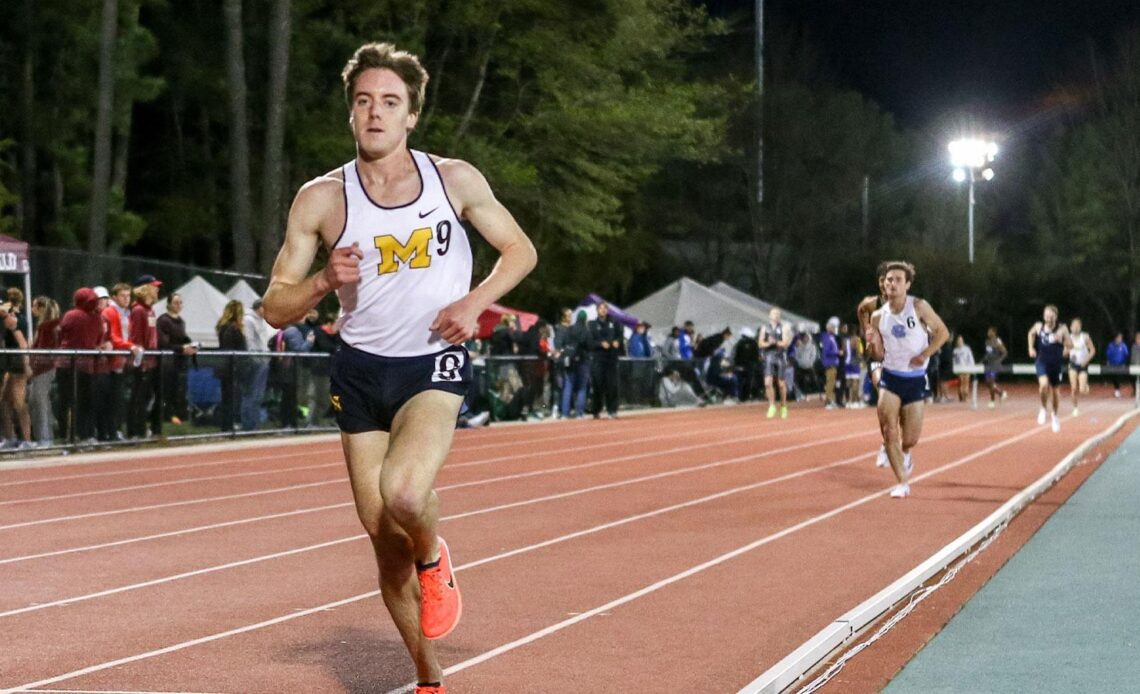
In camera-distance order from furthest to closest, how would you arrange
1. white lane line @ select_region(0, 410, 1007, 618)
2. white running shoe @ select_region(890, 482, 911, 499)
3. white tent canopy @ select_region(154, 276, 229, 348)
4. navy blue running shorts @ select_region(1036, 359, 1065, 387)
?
white tent canopy @ select_region(154, 276, 229, 348), navy blue running shorts @ select_region(1036, 359, 1065, 387), white running shoe @ select_region(890, 482, 911, 499), white lane line @ select_region(0, 410, 1007, 618)

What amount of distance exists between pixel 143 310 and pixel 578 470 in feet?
18.3

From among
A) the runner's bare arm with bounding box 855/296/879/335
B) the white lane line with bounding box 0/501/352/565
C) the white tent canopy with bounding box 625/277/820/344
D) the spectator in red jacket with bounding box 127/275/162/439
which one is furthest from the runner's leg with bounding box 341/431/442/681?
the white tent canopy with bounding box 625/277/820/344

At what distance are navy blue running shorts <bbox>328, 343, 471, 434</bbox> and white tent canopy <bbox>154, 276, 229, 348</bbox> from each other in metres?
21.9

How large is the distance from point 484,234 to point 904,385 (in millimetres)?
9362

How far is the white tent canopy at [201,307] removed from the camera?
27391 mm

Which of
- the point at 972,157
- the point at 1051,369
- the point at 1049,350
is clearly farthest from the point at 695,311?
the point at 1049,350

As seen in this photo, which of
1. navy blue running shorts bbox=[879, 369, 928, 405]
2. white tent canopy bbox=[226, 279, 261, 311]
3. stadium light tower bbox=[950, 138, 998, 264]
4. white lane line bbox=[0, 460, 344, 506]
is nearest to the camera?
white lane line bbox=[0, 460, 344, 506]

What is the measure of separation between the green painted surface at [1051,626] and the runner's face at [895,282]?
2.73 metres

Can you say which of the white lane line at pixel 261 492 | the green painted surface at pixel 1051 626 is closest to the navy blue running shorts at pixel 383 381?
the green painted surface at pixel 1051 626

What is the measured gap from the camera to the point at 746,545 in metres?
11.3

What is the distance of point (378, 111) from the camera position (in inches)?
227

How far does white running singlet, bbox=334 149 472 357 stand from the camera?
573 centimetres

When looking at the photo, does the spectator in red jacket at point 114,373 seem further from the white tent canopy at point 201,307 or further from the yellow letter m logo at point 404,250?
the yellow letter m logo at point 404,250

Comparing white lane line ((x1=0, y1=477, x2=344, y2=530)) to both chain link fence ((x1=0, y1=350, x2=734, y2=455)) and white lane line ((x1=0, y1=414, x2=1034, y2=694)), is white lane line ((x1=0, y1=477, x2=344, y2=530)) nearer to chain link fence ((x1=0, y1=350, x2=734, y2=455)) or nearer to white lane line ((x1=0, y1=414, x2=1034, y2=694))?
chain link fence ((x1=0, y1=350, x2=734, y2=455))
